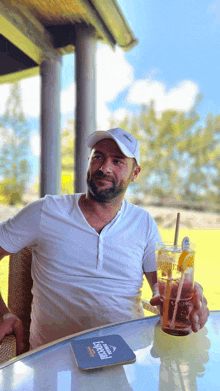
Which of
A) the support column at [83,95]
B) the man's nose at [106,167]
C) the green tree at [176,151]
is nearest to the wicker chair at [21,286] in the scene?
the man's nose at [106,167]

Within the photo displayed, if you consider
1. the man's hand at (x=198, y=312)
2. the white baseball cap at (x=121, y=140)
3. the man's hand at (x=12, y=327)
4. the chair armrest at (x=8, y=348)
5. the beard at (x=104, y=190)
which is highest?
the white baseball cap at (x=121, y=140)

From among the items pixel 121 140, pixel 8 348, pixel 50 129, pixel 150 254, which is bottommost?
pixel 8 348

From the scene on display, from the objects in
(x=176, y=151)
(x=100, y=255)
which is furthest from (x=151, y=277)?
(x=176, y=151)

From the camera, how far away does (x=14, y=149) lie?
7652 mm

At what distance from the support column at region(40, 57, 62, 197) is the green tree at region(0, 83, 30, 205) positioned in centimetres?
354

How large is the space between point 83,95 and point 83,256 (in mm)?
2317

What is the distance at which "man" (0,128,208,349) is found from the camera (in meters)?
1.19

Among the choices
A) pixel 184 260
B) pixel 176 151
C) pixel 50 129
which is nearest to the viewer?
pixel 184 260

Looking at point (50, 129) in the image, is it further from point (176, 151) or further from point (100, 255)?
point (176, 151)

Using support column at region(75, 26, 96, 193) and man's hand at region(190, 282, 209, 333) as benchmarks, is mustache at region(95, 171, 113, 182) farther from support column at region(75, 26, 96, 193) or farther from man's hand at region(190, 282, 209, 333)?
support column at region(75, 26, 96, 193)

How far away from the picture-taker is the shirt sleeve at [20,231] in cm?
123

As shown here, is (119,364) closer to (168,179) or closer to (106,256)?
(106,256)

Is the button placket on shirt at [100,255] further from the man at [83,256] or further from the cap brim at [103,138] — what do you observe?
the cap brim at [103,138]

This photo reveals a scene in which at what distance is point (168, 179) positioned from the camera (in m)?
8.68
